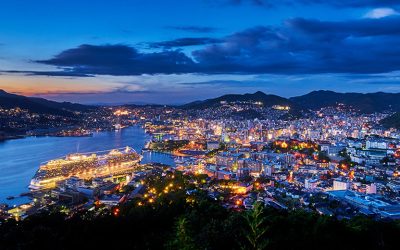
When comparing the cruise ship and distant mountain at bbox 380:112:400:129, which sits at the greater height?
distant mountain at bbox 380:112:400:129

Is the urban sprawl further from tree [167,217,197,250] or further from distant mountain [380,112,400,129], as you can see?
tree [167,217,197,250]

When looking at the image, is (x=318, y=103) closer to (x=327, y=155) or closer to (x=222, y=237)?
(x=327, y=155)

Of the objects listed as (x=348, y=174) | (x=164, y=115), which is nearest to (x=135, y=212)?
(x=348, y=174)

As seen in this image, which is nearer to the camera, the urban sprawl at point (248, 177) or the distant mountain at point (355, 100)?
the urban sprawl at point (248, 177)

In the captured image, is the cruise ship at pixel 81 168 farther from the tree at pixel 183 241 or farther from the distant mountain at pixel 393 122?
the distant mountain at pixel 393 122

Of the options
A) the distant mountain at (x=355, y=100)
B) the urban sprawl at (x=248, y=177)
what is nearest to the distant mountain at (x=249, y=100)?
the distant mountain at (x=355, y=100)

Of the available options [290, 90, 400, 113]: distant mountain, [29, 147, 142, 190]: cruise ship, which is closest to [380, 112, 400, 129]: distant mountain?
[290, 90, 400, 113]: distant mountain
